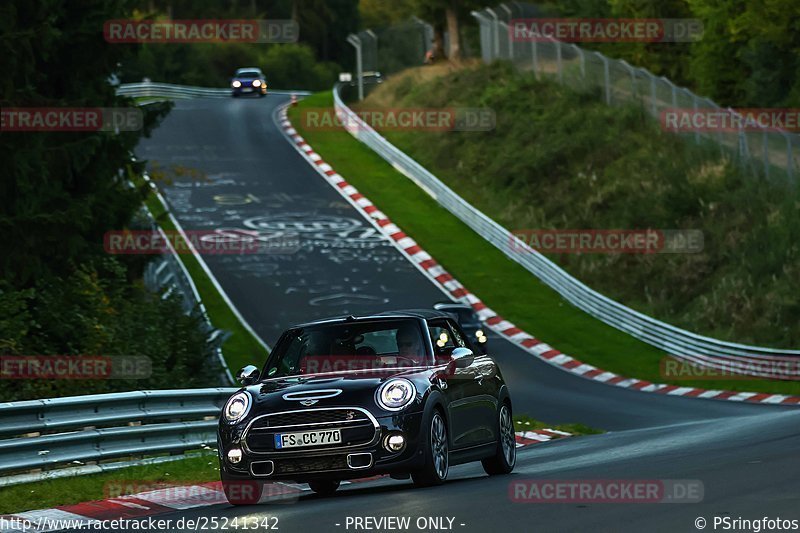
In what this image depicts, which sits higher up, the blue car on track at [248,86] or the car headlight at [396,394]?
the blue car on track at [248,86]

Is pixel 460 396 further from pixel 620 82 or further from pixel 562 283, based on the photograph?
pixel 620 82

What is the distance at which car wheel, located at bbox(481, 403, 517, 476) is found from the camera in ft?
45.2

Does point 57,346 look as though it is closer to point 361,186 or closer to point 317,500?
point 317,500

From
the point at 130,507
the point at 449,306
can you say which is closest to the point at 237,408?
the point at 130,507

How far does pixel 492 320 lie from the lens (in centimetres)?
3603

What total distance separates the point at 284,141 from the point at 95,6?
33743 millimetres

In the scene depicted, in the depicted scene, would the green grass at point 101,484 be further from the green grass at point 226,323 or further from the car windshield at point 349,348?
the green grass at point 226,323

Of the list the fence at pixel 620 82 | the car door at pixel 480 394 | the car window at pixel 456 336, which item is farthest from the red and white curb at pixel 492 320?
the car window at pixel 456 336

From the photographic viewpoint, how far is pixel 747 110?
55625 millimetres

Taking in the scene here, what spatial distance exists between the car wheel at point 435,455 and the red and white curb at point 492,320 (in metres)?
15.5

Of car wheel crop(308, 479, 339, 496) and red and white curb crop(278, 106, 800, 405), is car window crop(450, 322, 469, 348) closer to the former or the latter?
car wheel crop(308, 479, 339, 496)

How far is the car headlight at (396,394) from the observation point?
1202cm

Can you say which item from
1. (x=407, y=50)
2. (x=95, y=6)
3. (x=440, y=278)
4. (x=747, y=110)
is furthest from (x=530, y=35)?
(x=95, y=6)

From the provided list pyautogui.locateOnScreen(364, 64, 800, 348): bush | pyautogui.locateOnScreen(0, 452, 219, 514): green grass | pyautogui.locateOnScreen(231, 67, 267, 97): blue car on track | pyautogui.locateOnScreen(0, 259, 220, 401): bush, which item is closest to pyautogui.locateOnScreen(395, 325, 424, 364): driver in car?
pyautogui.locateOnScreen(0, 452, 219, 514): green grass
